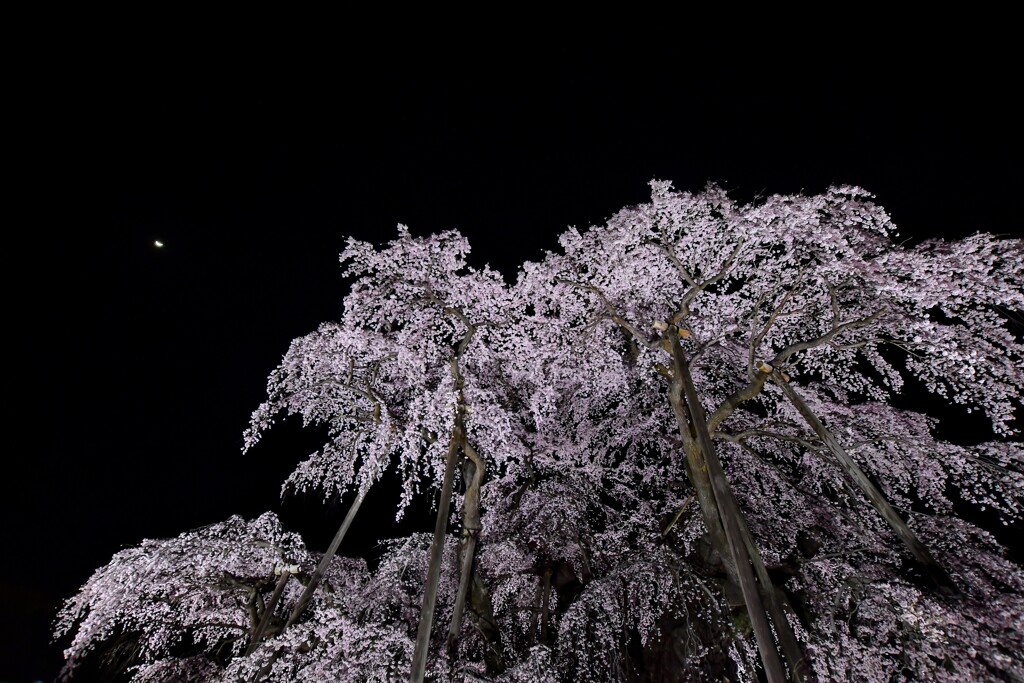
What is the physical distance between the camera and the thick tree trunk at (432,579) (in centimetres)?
645

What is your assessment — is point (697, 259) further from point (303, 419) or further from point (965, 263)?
point (303, 419)

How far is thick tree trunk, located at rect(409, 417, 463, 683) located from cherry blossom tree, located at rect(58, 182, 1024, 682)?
0.07 m

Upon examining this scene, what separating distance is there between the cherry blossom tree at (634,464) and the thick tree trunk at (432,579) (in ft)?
0.23

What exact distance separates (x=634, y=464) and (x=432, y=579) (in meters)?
7.27

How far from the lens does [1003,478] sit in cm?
947

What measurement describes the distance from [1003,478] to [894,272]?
4588mm

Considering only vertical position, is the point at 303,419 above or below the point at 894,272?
below

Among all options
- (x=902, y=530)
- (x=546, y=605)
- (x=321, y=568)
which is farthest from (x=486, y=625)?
(x=902, y=530)

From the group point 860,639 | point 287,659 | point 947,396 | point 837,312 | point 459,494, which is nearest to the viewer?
point 860,639

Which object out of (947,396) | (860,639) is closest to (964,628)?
(860,639)

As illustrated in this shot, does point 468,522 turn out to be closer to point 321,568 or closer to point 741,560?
point 321,568

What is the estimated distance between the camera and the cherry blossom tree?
8.27 metres

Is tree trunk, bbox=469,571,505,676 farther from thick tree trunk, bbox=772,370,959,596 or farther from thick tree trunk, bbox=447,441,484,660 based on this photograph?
thick tree trunk, bbox=772,370,959,596

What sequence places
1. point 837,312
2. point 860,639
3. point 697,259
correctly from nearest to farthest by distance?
point 860,639 → point 837,312 → point 697,259
